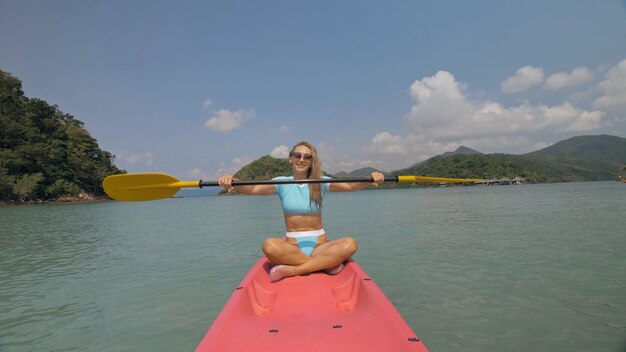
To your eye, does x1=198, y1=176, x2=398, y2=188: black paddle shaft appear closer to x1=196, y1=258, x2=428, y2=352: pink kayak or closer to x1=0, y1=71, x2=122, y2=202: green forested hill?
x1=196, y1=258, x2=428, y2=352: pink kayak

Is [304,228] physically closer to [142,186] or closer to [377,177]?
[377,177]

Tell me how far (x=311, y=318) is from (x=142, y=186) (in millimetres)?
4203

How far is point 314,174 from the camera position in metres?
4.69

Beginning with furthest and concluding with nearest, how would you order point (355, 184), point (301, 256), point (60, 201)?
1. point (60, 201)
2. point (355, 184)
3. point (301, 256)

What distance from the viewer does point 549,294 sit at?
213 inches

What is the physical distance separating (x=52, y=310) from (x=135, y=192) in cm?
232

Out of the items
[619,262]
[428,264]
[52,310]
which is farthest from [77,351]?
[619,262]

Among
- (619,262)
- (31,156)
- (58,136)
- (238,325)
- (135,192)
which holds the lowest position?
(619,262)

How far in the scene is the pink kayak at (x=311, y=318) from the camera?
7.86 ft

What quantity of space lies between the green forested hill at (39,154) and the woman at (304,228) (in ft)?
218

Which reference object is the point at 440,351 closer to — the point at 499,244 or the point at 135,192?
the point at 135,192

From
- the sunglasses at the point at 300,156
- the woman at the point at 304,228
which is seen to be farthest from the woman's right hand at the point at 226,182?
the sunglasses at the point at 300,156

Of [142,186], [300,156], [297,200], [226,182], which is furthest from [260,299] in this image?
[142,186]

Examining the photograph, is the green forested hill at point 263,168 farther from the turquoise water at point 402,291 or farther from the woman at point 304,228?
the woman at point 304,228
